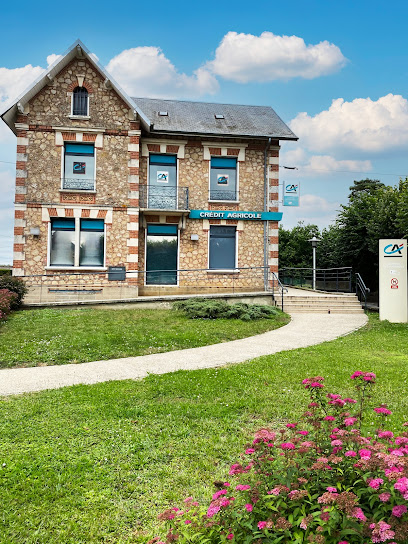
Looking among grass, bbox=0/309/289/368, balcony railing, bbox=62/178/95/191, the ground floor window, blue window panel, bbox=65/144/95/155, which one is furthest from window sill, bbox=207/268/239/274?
blue window panel, bbox=65/144/95/155

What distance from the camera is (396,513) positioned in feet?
6.63

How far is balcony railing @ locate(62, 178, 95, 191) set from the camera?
19000 millimetres

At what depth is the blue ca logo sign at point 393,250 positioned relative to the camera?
15.4 metres

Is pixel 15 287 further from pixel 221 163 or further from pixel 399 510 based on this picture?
pixel 399 510

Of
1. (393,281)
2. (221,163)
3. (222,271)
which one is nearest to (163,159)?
(221,163)

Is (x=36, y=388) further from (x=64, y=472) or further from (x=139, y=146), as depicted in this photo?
(x=139, y=146)

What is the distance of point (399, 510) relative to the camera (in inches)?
80.1

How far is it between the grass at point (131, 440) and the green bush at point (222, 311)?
6.35 meters

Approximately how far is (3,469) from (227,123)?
19859mm

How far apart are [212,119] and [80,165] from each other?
706 centimetres

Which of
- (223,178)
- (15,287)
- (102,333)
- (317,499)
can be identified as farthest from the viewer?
(223,178)

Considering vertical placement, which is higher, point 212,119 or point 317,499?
point 212,119

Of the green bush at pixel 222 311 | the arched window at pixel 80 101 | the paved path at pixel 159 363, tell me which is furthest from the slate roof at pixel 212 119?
the paved path at pixel 159 363

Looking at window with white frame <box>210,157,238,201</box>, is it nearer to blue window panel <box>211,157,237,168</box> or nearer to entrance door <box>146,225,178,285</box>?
blue window panel <box>211,157,237,168</box>
